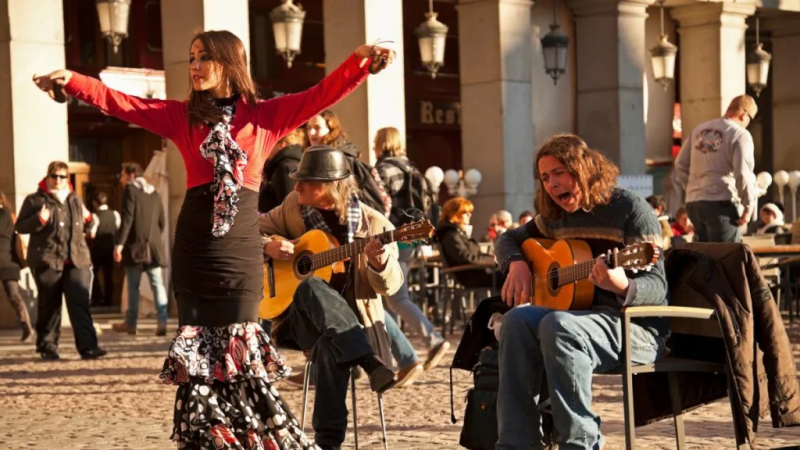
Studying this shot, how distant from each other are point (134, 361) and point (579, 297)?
714cm

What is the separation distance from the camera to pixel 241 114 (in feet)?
20.5

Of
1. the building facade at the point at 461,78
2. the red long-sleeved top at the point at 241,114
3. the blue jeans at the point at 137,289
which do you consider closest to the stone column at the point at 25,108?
the building facade at the point at 461,78

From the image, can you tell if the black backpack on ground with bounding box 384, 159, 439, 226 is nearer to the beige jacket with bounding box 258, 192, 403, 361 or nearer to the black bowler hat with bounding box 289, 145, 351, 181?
the beige jacket with bounding box 258, 192, 403, 361

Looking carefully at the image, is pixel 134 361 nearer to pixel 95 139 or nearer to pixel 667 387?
pixel 667 387

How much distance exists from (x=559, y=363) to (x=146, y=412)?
4.08m

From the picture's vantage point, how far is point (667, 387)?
6.55 meters

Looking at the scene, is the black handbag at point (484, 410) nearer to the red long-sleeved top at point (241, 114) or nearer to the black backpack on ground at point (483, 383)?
the black backpack on ground at point (483, 383)

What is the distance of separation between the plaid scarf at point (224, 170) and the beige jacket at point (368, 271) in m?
1.17

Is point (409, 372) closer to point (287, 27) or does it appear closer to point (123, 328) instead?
point (123, 328)

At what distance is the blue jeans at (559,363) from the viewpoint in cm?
596

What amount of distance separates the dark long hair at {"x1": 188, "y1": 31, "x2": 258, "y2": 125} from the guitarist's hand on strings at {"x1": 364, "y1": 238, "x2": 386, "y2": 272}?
105cm

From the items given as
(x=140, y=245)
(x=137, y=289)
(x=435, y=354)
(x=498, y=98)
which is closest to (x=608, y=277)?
(x=435, y=354)

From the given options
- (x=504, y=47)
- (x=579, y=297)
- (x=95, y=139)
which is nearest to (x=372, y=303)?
(x=579, y=297)

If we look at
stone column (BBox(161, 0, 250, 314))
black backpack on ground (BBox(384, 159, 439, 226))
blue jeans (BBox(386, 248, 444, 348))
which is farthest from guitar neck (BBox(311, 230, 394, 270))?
stone column (BBox(161, 0, 250, 314))
